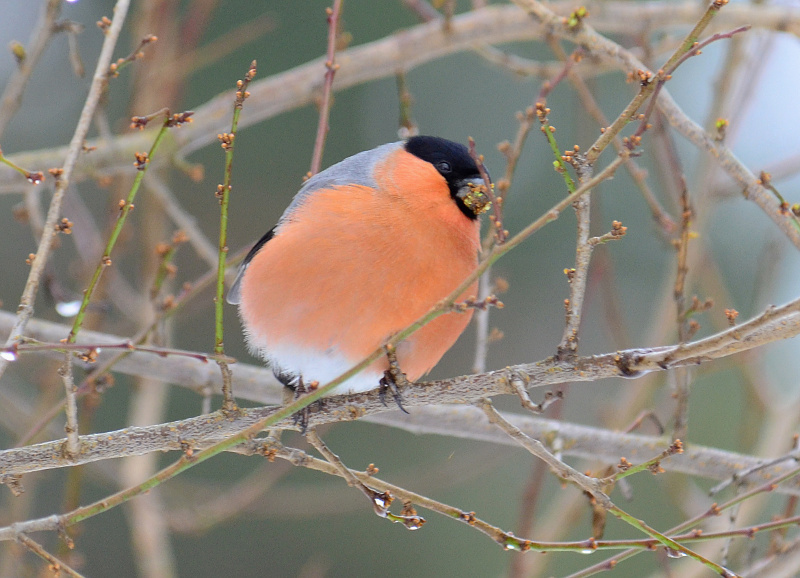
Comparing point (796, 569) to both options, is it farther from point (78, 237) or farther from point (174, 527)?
point (78, 237)

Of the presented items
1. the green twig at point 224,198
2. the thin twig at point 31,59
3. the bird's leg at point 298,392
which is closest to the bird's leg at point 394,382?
the bird's leg at point 298,392

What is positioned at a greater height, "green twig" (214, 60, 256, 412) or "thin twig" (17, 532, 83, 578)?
"green twig" (214, 60, 256, 412)

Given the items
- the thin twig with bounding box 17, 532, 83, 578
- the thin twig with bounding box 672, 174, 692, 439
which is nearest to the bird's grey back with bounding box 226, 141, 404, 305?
the thin twig with bounding box 672, 174, 692, 439

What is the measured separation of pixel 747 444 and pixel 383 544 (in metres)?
3.57

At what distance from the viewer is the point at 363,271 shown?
215 centimetres

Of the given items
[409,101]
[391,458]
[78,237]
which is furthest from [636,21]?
[391,458]

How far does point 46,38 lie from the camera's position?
2221 mm

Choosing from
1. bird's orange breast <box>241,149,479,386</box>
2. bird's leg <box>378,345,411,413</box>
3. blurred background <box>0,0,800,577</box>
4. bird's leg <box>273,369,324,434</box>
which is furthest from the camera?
blurred background <box>0,0,800,577</box>

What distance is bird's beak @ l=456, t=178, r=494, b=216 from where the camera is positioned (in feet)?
7.20

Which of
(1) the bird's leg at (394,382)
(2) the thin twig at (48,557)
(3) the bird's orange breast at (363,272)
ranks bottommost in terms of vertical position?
(2) the thin twig at (48,557)

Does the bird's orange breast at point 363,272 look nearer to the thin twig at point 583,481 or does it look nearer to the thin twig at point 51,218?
the thin twig at point 583,481

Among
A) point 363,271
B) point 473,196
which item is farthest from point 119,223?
point 473,196

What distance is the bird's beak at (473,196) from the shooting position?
2193 mm

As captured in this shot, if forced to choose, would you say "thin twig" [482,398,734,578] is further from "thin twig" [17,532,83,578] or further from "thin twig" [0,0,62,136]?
"thin twig" [0,0,62,136]
